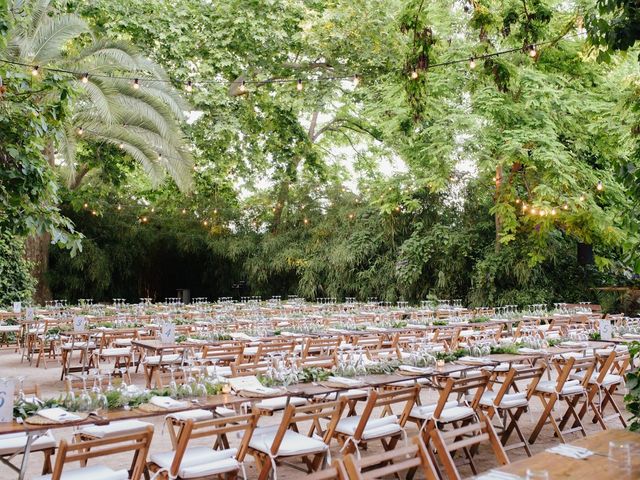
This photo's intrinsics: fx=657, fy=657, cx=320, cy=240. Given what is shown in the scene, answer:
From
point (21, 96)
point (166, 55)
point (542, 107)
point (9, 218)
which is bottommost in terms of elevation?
point (9, 218)

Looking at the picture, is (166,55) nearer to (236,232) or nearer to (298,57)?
(298,57)

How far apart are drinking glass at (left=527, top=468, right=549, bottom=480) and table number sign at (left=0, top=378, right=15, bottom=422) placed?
326 cm

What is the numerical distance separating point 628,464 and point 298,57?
1710 cm

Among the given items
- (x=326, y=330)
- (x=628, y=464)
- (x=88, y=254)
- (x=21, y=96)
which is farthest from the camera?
(x=88, y=254)

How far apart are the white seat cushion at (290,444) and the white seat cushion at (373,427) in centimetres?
32

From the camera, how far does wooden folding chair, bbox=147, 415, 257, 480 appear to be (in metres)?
3.95

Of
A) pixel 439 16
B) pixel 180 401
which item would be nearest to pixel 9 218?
pixel 180 401

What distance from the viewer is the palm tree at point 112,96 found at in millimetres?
13039

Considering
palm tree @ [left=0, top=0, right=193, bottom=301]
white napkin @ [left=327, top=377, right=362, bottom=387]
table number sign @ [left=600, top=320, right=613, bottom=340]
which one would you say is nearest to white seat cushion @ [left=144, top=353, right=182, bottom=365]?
white napkin @ [left=327, top=377, right=362, bottom=387]

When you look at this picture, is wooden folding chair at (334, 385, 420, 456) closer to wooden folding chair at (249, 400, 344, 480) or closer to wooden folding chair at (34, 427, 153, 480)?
wooden folding chair at (249, 400, 344, 480)

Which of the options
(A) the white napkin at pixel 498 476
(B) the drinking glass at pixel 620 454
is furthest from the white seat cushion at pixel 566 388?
(A) the white napkin at pixel 498 476

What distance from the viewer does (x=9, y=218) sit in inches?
208

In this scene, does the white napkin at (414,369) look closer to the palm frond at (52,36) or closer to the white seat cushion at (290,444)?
the white seat cushion at (290,444)

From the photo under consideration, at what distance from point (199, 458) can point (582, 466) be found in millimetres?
2343
